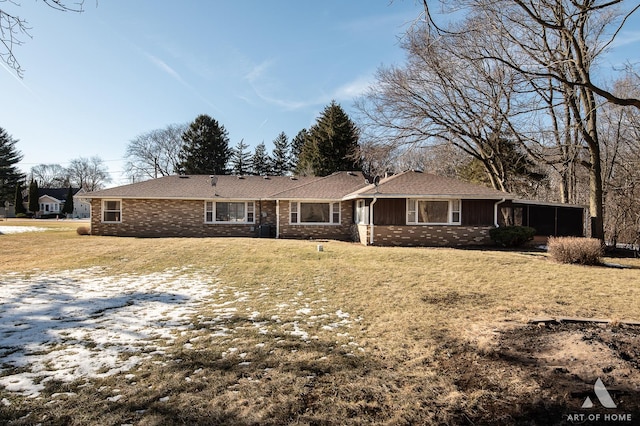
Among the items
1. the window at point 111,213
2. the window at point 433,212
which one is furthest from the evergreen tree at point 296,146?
the window at point 433,212

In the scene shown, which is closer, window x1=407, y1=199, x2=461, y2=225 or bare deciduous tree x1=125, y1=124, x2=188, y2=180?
window x1=407, y1=199, x2=461, y2=225

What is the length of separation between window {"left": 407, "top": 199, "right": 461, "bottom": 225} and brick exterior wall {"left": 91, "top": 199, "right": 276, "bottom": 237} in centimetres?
907

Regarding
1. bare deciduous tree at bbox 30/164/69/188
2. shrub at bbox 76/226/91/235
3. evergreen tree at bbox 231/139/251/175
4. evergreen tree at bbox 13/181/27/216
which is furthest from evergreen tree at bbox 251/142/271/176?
bare deciduous tree at bbox 30/164/69/188

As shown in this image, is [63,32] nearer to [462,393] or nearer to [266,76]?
[462,393]

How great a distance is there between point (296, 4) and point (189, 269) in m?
8.11

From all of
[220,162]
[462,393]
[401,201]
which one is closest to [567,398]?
[462,393]

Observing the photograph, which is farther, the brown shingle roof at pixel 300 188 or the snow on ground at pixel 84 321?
the brown shingle roof at pixel 300 188

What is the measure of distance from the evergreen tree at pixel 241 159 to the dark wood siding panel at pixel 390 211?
3757 cm

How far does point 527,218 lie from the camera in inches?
762

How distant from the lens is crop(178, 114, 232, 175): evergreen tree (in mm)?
45259

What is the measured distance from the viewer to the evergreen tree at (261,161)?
51344 mm
